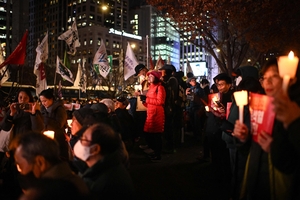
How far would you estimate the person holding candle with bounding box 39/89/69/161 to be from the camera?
5039mm

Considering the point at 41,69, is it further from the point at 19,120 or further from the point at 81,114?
the point at 81,114

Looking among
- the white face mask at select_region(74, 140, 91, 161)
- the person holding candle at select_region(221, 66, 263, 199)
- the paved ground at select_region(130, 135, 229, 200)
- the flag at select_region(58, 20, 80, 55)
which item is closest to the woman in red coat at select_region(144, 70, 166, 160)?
the paved ground at select_region(130, 135, 229, 200)

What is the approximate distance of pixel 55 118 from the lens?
530 centimetres

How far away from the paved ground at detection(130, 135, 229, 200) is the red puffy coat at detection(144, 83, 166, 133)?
0.85 metres

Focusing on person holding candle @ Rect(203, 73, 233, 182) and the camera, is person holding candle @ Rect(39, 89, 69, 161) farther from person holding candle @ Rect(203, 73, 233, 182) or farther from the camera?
person holding candle @ Rect(203, 73, 233, 182)

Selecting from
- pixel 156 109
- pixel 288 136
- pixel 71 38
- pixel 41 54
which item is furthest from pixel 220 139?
pixel 71 38

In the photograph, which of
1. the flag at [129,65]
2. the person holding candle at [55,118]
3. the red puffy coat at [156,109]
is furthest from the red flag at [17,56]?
the flag at [129,65]

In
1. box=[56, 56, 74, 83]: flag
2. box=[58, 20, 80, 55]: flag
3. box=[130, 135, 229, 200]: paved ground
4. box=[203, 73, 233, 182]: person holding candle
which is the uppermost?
box=[58, 20, 80, 55]: flag

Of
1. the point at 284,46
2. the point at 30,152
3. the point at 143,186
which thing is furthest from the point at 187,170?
the point at 284,46

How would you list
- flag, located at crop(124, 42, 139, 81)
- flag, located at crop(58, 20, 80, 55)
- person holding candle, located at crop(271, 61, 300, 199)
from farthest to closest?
flag, located at crop(124, 42, 139, 81), flag, located at crop(58, 20, 80, 55), person holding candle, located at crop(271, 61, 300, 199)

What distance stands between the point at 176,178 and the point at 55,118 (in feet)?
8.77

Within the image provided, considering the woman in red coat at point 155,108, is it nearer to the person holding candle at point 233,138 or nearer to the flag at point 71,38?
the person holding candle at point 233,138

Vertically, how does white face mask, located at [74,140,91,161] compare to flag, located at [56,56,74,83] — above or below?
below

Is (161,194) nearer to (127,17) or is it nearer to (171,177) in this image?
(171,177)
